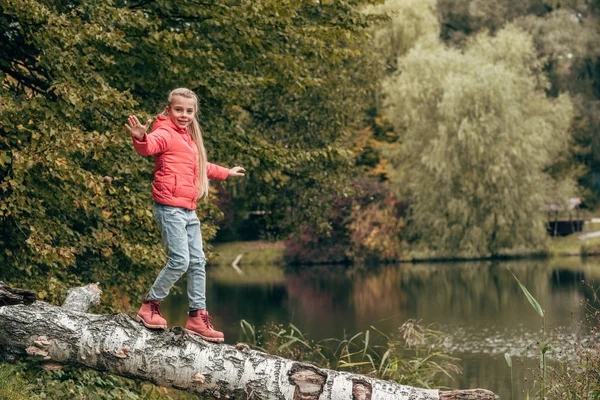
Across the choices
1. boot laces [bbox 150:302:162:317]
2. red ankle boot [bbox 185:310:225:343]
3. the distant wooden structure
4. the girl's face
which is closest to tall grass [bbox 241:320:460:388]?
red ankle boot [bbox 185:310:225:343]

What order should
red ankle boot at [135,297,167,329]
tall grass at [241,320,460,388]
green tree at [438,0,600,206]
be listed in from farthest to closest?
green tree at [438,0,600,206] < tall grass at [241,320,460,388] < red ankle boot at [135,297,167,329]

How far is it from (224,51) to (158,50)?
56.5 inches

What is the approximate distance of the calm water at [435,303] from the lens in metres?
20.3

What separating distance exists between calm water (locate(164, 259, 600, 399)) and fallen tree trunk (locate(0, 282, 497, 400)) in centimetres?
949

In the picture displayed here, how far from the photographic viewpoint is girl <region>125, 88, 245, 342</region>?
5.99m

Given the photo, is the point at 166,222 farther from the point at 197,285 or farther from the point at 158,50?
the point at 158,50

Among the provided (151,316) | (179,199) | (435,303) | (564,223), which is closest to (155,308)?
(151,316)

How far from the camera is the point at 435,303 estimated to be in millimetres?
27984

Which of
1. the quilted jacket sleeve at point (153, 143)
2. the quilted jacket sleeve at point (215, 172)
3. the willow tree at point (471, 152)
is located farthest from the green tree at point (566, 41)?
the quilted jacket sleeve at point (153, 143)

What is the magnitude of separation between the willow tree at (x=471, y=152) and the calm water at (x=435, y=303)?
5.18ft

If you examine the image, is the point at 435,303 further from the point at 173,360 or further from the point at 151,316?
the point at 173,360

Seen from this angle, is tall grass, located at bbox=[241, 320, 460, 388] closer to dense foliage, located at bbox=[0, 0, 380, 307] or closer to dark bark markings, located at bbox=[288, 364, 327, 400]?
dense foliage, located at bbox=[0, 0, 380, 307]

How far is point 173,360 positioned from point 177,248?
827 mm

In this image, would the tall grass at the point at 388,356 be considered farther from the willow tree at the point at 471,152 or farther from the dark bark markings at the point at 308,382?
the willow tree at the point at 471,152
